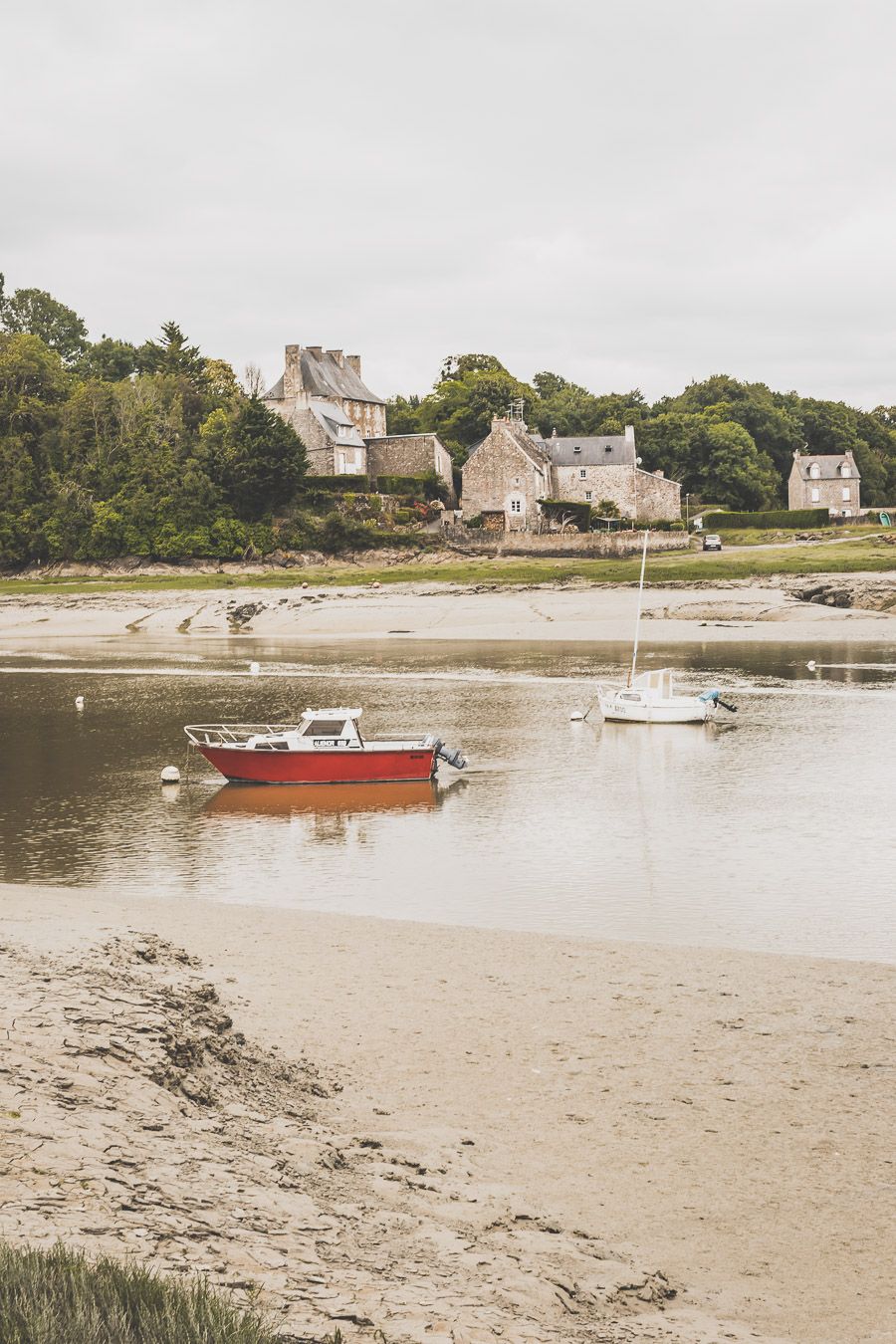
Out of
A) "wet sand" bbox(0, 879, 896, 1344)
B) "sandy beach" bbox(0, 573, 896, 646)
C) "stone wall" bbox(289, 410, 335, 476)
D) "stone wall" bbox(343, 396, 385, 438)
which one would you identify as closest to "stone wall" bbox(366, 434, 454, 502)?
"stone wall" bbox(343, 396, 385, 438)

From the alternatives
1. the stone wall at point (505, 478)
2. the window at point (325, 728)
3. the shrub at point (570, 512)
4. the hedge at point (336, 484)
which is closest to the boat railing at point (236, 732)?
the window at point (325, 728)

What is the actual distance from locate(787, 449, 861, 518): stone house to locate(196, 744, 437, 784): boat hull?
264ft

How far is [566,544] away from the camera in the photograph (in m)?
Answer: 69.1

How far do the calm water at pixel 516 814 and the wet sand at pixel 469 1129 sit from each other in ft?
7.89

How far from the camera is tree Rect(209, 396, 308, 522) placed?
237 ft

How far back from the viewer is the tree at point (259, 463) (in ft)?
237

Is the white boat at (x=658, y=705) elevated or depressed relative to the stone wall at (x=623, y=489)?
depressed

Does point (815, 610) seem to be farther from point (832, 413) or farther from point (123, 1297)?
point (832, 413)

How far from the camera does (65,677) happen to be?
38.0 meters

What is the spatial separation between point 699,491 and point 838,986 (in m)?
81.4

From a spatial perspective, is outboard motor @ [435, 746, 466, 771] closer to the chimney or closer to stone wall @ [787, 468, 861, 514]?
the chimney

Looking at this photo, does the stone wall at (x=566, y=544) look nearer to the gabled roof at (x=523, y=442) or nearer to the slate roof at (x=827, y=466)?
the gabled roof at (x=523, y=442)

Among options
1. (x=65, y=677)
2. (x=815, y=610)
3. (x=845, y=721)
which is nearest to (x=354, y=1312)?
(x=845, y=721)

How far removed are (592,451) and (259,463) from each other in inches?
879
